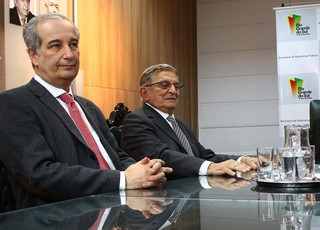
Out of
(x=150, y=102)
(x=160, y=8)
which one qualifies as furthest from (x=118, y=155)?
(x=160, y=8)

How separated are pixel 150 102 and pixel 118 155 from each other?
0.86 metres

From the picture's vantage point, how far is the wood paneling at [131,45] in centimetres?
501

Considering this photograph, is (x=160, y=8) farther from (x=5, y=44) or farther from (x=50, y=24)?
(x=50, y=24)

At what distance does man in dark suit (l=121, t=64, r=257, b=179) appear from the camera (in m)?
2.44

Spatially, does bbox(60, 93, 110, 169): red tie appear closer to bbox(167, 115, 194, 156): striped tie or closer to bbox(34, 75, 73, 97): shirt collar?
bbox(34, 75, 73, 97): shirt collar

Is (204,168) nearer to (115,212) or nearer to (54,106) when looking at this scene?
(54,106)

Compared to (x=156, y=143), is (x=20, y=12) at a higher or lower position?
higher

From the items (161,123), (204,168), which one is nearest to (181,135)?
(161,123)

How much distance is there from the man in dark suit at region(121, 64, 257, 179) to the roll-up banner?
3201 millimetres

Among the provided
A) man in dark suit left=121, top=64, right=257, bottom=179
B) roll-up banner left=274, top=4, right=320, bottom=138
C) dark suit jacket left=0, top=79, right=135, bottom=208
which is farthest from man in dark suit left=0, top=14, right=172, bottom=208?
roll-up banner left=274, top=4, right=320, bottom=138

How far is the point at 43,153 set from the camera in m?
1.84

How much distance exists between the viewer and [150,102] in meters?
3.22

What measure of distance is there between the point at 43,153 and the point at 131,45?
4.18 metres

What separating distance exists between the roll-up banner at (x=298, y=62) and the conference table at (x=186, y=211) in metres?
4.68
